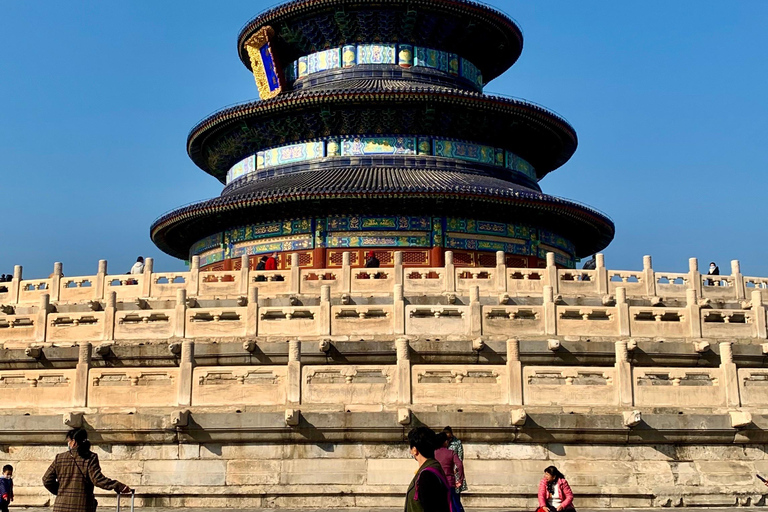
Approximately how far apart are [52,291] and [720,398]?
610 inches

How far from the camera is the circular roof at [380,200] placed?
108 ft

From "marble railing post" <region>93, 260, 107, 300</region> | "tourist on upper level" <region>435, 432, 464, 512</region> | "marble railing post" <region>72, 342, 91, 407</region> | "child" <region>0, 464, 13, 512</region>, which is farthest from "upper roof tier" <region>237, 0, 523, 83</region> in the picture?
"tourist on upper level" <region>435, 432, 464, 512</region>

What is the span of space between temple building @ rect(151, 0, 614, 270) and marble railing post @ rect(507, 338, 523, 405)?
17.5m

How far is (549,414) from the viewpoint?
14.8 meters

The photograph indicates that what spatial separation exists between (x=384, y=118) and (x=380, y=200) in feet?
13.9

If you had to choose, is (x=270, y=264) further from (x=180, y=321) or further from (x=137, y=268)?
(x=180, y=321)

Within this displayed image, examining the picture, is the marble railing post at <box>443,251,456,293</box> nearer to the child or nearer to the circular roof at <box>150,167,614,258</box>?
Result: the circular roof at <box>150,167,614,258</box>

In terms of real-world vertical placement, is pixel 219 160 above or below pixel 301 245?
above

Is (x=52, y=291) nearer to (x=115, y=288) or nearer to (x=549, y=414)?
(x=115, y=288)

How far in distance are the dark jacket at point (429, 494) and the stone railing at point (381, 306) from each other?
10306mm

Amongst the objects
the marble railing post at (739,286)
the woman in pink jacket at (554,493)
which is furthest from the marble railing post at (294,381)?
the marble railing post at (739,286)

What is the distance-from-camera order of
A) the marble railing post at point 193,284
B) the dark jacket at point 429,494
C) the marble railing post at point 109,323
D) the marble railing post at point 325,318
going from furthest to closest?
the marble railing post at point 193,284 < the marble railing post at point 109,323 < the marble railing post at point 325,318 < the dark jacket at point 429,494

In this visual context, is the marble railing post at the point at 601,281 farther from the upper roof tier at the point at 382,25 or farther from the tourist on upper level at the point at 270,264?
the upper roof tier at the point at 382,25

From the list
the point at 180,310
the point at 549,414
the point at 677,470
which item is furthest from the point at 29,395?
the point at 677,470
